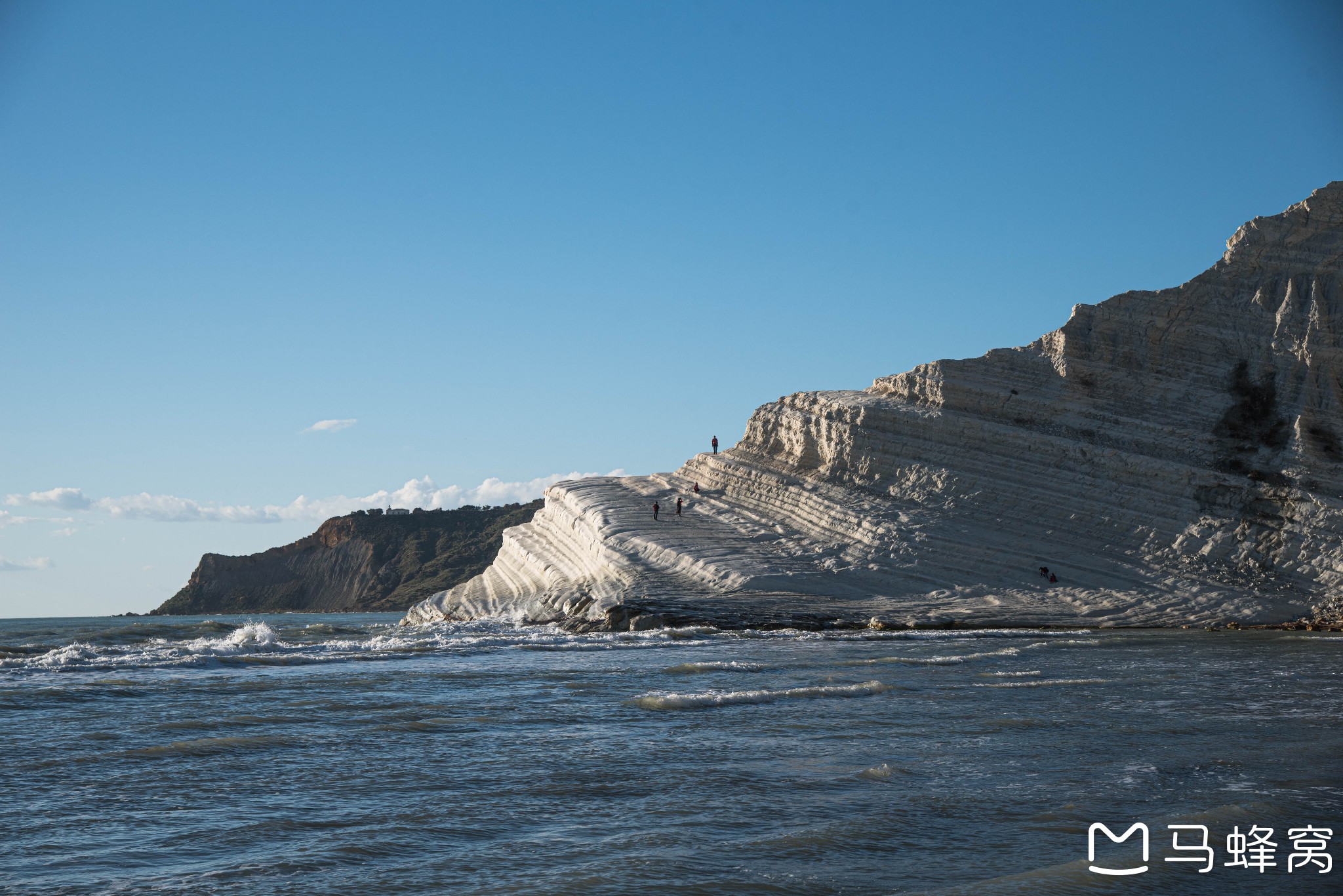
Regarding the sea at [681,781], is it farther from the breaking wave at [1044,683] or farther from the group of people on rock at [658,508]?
the group of people on rock at [658,508]

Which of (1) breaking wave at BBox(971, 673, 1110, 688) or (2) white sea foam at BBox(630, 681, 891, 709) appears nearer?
(2) white sea foam at BBox(630, 681, 891, 709)

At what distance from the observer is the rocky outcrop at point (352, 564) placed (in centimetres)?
11744

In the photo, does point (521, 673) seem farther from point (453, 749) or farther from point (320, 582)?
point (320, 582)

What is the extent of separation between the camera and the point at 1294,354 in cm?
3669

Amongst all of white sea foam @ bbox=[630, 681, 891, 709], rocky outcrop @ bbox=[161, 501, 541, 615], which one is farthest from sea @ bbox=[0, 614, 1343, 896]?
rocky outcrop @ bbox=[161, 501, 541, 615]

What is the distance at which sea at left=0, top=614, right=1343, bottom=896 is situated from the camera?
6.02m

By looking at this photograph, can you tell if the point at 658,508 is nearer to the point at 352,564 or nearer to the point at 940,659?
the point at 940,659

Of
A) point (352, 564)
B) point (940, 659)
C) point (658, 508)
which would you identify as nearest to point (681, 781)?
point (940, 659)

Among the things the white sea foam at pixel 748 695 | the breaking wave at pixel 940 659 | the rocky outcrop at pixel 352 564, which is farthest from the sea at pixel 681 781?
the rocky outcrop at pixel 352 564

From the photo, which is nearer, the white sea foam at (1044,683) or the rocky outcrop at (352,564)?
the white sea foam at (1044,683)

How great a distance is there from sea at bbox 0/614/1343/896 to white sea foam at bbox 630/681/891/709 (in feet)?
0.26

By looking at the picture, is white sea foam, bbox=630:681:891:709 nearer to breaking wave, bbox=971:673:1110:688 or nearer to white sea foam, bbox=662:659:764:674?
breaking wave, bbox=971:673:1110:688

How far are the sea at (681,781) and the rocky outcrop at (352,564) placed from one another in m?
101

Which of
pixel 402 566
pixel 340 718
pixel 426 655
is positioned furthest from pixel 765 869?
pixel 402 566
